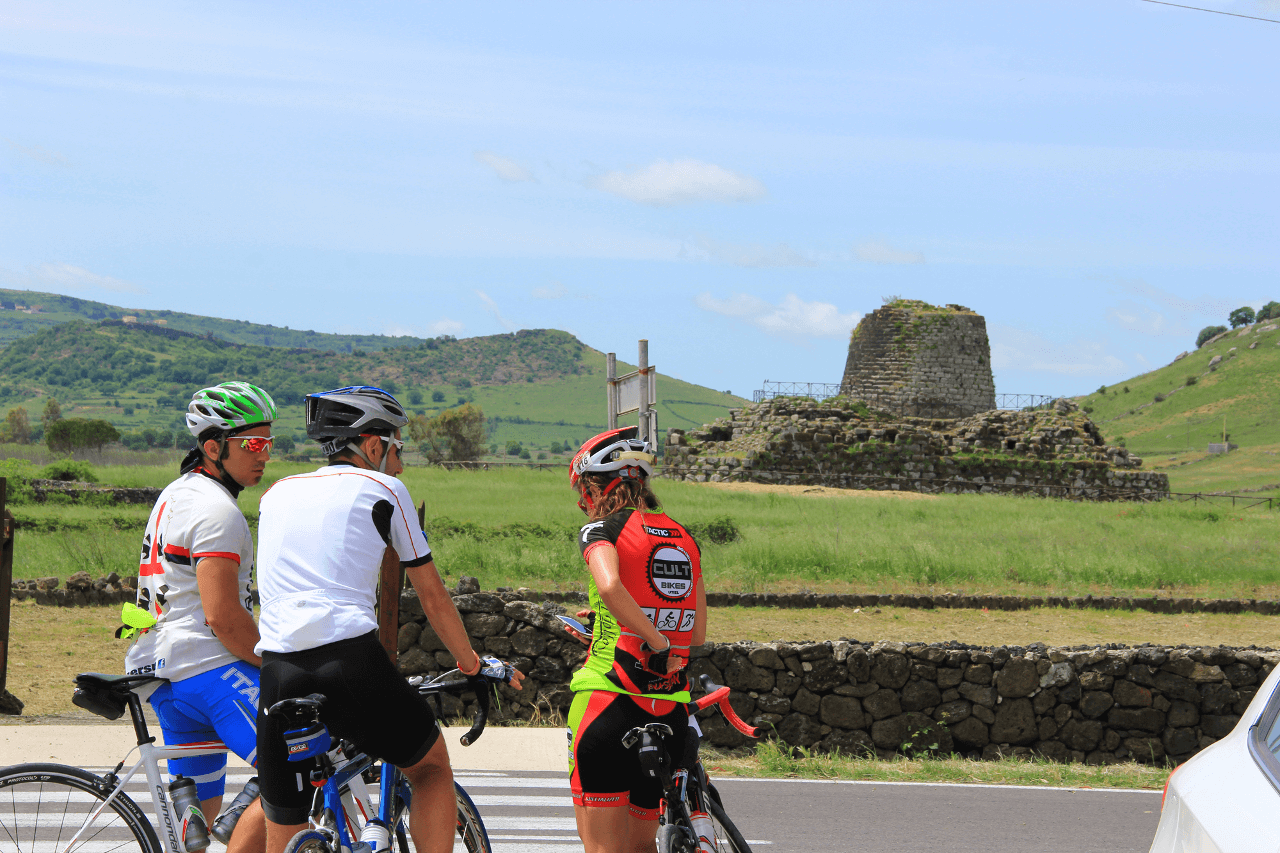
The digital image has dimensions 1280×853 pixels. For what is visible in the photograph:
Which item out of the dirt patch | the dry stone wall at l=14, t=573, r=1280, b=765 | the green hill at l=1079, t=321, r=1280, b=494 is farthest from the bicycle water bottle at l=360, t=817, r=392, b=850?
the green hill at l=1079, t=321, r=1280, b=494

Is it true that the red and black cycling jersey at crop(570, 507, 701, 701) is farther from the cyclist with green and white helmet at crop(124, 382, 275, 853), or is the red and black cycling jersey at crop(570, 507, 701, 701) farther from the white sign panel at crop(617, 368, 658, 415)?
the white sign panel at crop(617, 368, 658, 415)

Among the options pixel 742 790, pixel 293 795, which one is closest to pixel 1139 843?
pixel 742 790

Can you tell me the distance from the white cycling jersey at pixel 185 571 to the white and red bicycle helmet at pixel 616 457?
1194 millimetres

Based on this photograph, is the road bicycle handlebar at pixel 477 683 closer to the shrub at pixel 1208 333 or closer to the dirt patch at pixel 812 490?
the dirt patch at pixel 812 490

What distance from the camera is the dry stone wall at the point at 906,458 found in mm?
40469

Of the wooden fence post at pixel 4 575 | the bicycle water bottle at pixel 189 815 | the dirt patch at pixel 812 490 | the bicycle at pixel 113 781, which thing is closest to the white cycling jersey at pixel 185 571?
the bicycle at pixel 113 781

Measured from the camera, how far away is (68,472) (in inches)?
1383

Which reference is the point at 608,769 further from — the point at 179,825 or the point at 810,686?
the point at 810,686

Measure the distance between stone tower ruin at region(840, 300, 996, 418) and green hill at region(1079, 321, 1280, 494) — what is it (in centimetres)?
2152

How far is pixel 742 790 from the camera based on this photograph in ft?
24.3

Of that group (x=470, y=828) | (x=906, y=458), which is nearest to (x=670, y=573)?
(x=470, y=828)

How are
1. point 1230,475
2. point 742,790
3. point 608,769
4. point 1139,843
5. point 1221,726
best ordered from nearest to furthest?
1. point 608,769
2. point 1139,843
3. point 742,790
4. point 1221,726
5. point 1230,475

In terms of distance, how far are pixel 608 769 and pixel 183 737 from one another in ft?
4.97

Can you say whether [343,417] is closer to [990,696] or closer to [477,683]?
[477,683]
